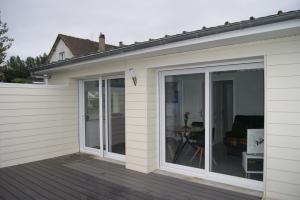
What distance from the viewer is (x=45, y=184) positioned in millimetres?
4094

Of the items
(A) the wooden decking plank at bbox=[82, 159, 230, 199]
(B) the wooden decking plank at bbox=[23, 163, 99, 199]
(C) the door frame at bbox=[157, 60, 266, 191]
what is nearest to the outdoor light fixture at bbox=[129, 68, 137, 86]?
(C) the door frame at bbox=[157, 60, 266, 191]

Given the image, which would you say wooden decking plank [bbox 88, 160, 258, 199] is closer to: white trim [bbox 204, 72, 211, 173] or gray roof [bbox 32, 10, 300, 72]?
white trim [bbox 204, 72, 211, 173]

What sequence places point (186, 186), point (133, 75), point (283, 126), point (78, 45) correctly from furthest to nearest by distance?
point (78, 45) → point (133, 75) → point (186, 186) → point (283, 126)

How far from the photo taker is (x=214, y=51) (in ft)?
12.1

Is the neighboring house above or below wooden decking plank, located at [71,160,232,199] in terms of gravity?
above

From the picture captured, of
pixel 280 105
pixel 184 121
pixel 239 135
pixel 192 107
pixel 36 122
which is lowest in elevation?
pixel 239 135

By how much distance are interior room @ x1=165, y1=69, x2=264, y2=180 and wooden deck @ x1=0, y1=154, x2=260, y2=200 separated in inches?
24.6

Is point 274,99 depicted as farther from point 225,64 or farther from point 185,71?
point 185,71

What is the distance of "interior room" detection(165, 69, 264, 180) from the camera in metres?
4.00

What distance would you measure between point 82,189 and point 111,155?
1.86 meters

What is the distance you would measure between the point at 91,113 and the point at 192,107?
9.93 feet

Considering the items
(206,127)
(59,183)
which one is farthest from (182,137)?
(59,183)

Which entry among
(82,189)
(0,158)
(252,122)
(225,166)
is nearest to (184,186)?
(225,166)

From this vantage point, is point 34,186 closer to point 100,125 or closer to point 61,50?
point 100,125
